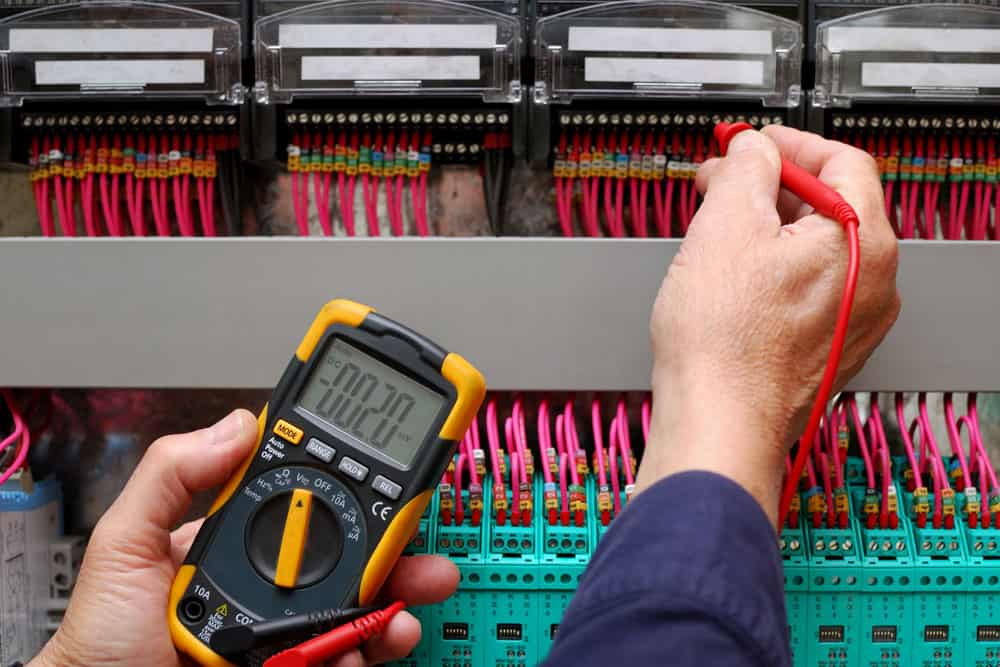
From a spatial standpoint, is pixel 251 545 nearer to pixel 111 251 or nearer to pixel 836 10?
pixel 111 251

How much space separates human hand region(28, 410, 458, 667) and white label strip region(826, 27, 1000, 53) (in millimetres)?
882

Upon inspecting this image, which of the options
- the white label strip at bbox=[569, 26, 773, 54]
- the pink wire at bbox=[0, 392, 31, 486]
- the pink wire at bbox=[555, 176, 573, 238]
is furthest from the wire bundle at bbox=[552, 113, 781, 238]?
the pink wire at bbox=[0, 392, 31, 486]

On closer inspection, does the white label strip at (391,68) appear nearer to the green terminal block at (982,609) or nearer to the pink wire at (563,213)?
the pink wire at (563,213)

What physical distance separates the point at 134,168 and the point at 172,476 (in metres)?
0.54

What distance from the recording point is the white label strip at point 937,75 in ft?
3.25

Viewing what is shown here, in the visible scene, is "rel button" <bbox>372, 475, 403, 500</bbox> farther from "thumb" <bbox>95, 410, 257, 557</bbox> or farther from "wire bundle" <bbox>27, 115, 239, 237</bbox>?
"wire bundle" <bbox>27, 115, 239, 237</bbox>

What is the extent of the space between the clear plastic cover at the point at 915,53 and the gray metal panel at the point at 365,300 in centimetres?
26

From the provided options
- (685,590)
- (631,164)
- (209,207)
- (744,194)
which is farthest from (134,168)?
(685,590)

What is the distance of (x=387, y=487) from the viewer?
766 mm

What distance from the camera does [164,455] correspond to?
2.48ft

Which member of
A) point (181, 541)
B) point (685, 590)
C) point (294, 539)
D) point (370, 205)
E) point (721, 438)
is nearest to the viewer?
point (685, 590)

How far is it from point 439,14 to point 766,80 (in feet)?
1.44

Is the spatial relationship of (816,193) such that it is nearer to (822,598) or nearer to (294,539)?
(822,598)

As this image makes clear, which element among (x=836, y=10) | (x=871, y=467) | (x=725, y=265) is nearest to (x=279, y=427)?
(x=725, y=265)
